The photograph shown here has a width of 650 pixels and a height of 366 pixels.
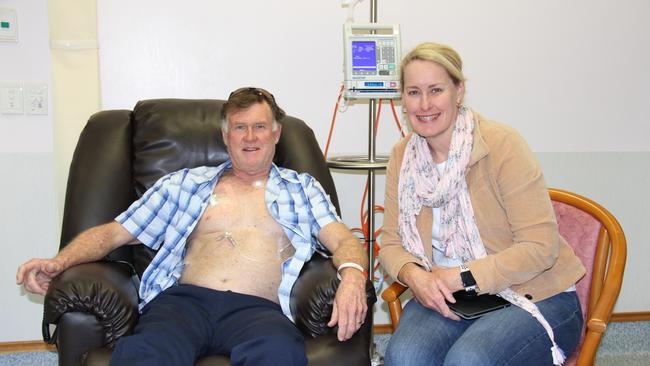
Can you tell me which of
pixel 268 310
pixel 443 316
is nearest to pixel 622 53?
pixel 443 316

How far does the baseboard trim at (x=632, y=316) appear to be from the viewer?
127 inches

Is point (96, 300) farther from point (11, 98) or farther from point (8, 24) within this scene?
point (8, 24)

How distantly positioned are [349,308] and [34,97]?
5.90ft

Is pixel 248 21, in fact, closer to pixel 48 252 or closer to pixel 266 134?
pixel 266 134

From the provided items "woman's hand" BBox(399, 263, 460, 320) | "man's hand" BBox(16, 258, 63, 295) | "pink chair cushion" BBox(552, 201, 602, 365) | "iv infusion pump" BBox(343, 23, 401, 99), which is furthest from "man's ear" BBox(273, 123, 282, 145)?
"pink chair cushion" BBox(552, 201, 602, 365)

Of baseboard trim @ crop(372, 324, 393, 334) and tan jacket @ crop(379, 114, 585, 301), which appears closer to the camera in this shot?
tan jacket @ crop(379, 114, 585, 301)

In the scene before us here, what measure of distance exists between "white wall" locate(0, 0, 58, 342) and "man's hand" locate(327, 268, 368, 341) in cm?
166

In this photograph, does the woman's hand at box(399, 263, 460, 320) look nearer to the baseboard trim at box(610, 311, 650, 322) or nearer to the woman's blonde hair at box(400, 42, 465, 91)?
the woman's blonde hair at box(400, 42, 465, 91)

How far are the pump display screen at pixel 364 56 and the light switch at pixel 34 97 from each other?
133cm

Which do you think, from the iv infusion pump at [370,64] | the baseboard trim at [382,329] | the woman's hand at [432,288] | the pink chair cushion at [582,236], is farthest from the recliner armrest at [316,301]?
the baseboard trim at [382,329]

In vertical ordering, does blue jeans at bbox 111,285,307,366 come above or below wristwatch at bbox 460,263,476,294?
below

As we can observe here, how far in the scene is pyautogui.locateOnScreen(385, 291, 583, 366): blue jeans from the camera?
1.52m

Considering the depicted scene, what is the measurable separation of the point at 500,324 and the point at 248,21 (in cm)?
181

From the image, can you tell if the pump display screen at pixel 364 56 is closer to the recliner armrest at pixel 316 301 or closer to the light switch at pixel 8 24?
the recliner armrest at pixel 316 301
